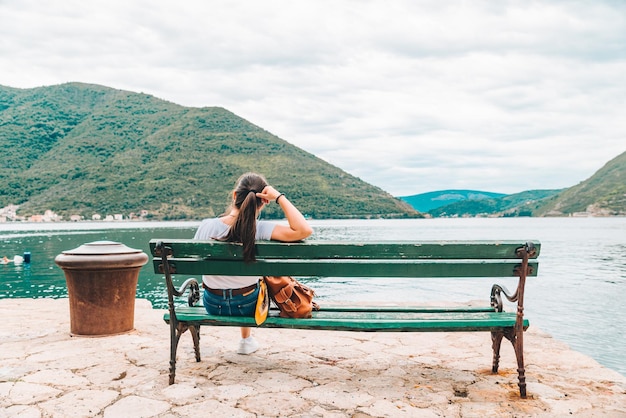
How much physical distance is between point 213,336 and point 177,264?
6.16 ft

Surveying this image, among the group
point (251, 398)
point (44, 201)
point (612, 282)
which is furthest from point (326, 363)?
point (44, 201)

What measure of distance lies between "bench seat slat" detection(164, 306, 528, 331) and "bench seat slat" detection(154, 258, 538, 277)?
12.9 inches

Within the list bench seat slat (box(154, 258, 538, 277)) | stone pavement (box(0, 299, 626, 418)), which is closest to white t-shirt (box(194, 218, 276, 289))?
bench seat slat (box(154, 258, 538, 277))

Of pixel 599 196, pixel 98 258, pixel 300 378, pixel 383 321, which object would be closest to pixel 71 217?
pixel 98 258

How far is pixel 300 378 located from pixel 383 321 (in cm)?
82

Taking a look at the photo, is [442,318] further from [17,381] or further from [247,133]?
[247,133]

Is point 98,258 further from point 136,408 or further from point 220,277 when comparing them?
point 136,408

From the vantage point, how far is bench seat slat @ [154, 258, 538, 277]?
3502 millimetres

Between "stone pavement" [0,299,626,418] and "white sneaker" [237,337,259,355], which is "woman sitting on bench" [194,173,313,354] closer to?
"stone pavement" [0,299,626,418]

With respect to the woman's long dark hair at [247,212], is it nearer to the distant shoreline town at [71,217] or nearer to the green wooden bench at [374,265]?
the green wooden bench at [374,265]

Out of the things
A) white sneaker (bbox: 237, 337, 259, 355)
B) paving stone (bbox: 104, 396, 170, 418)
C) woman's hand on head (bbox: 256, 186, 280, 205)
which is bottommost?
paving stone (bbox: 104, 396, 170, 418)

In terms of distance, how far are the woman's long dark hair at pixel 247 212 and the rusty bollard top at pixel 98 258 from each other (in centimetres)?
198

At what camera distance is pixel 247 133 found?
135m

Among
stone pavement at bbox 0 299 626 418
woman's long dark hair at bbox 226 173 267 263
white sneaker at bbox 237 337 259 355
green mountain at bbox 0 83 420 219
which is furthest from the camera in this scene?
green mountain at bbox 0 83 420 219
